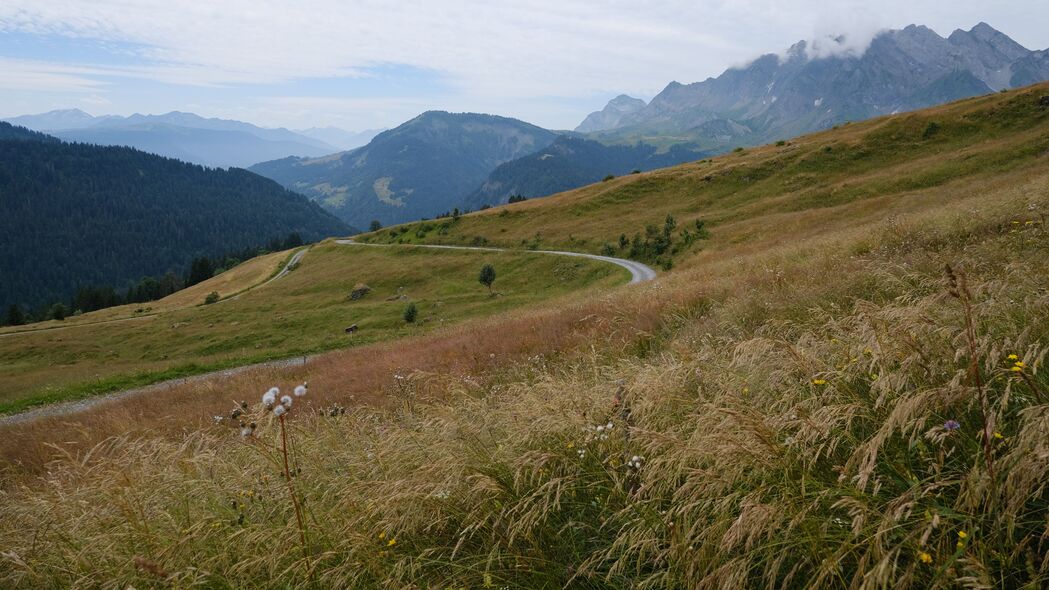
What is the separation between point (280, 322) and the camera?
136 feet

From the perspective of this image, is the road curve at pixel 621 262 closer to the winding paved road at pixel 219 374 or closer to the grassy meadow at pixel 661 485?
the winding paved road at pixel 219 374

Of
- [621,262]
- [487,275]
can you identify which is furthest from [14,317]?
[621,262]

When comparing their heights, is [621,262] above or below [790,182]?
below

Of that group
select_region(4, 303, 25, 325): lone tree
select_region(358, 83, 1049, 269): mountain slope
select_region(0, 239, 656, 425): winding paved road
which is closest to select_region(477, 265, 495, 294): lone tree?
select_region(0, 239, 656, 425): winding paved road

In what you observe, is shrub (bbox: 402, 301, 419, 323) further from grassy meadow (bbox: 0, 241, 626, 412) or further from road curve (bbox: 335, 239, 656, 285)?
road curve (bbox: 335, 239, 656, 285)

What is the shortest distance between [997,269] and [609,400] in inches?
270

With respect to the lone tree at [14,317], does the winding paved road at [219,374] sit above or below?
above

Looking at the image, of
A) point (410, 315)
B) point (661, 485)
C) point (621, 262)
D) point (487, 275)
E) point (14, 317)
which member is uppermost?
point (661, 485)

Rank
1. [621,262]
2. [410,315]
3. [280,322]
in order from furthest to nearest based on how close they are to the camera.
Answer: [621,262] → [280,322] → [410,315]

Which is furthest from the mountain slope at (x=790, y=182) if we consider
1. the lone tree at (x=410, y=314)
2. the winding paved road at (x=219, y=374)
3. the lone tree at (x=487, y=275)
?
the lone tree at (x=410, y=314)

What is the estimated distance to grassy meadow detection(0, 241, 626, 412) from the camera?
28703 millimetres

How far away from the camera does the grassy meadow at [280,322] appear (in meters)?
28.7

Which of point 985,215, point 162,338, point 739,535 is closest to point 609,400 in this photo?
point 739,535

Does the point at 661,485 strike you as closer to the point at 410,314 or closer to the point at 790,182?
the point at 410,314
